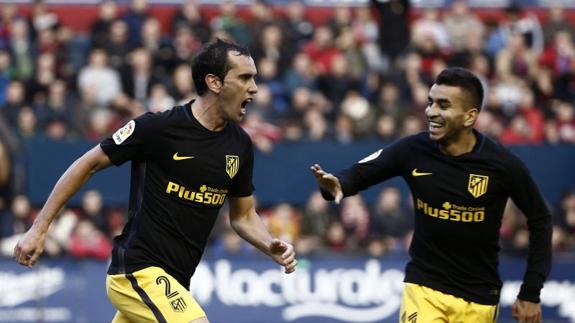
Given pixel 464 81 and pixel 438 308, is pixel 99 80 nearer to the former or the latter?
pixel 464 81

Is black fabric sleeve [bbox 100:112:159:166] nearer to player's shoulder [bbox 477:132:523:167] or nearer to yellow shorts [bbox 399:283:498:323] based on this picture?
yellow shorts [bbox 399:283:498:323]

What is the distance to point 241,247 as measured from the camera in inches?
631

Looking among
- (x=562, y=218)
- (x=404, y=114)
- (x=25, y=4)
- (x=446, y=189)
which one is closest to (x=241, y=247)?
(x=404, y=114)

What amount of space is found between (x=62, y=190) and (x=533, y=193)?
9.73ft

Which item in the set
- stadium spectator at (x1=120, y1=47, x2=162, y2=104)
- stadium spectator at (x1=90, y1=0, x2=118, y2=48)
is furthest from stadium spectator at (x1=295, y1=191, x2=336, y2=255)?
stadium spectator at (x1=90, y1=0, x2=118, y2=48)

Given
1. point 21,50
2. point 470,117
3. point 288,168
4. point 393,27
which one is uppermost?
point 470,117

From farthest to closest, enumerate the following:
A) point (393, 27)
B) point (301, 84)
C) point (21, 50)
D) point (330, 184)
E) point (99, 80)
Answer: point (393, 27) → point (301, 84) → point (21, 50) → point (99, 80) → point (330, 184)

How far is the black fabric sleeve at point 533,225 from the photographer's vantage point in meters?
8.23

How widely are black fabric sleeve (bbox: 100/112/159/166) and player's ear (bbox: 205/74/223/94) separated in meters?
0.40

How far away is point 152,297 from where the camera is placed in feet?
24.9

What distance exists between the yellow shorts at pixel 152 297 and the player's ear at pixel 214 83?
1.15m

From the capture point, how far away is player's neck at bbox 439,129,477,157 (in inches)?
330

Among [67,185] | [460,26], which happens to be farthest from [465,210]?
[460,26]

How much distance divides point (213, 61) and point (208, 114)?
0.33 m
